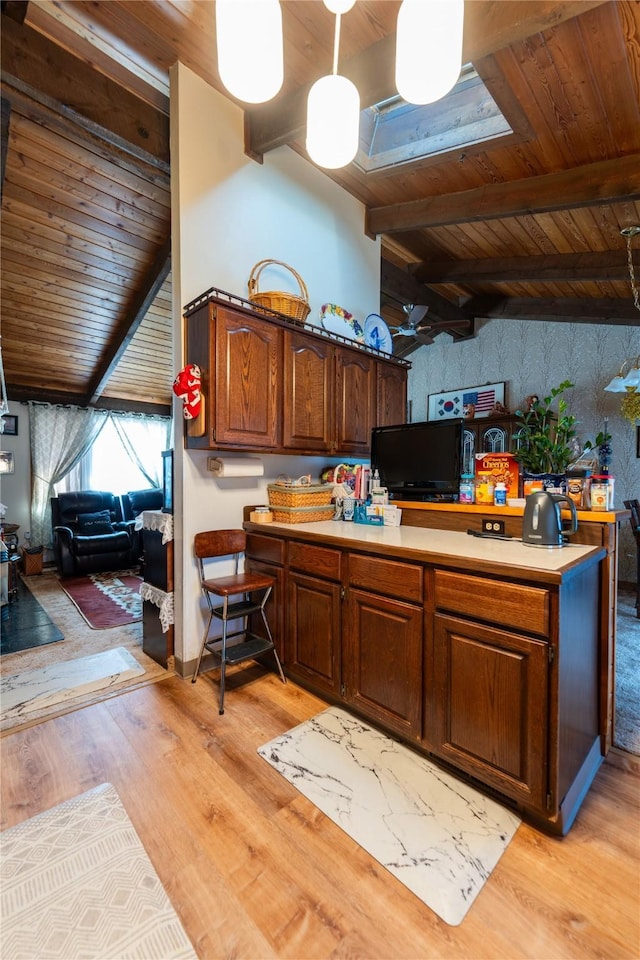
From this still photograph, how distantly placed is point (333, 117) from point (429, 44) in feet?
1.28

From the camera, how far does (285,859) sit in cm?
132

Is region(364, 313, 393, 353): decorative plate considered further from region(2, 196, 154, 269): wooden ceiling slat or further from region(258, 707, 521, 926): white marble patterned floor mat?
region(258, 707, 521, 926): white marble patterned floor mat

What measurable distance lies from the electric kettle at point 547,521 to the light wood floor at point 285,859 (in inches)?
39.7

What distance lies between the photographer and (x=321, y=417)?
2.84 meters

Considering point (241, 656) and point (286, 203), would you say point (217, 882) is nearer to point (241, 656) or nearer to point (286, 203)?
point (241, 656)

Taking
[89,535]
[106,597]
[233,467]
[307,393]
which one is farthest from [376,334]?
[89,535]

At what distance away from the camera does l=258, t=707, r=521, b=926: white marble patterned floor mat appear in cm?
126

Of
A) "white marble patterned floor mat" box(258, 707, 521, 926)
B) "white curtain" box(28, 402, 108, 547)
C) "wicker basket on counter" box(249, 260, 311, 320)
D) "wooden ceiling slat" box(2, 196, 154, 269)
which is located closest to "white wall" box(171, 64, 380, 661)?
"wicker basket on counter" box(249, 260, 311, 320)

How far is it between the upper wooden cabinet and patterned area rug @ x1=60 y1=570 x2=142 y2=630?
2196mm

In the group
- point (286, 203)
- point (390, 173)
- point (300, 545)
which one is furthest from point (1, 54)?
point (300, 545)

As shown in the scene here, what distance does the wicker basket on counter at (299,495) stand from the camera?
2584 mm

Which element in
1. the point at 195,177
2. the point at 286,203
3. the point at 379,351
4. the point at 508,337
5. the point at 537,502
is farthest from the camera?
the point at 508,337

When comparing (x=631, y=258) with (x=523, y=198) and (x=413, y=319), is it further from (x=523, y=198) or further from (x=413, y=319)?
(x=413, y=319)

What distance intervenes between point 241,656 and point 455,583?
1362mm
